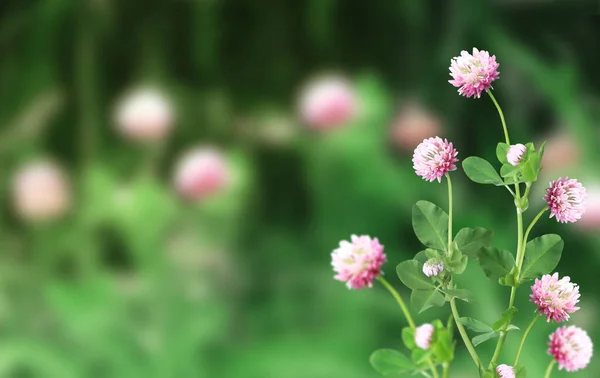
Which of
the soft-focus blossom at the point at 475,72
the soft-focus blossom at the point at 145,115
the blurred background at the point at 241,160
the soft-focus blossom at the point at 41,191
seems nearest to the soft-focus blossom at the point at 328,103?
the blurred background at the point at 241,160

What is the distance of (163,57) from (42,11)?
135 mm

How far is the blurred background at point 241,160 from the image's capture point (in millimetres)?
717

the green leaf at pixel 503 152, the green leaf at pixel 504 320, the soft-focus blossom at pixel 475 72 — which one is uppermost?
the soft-focus blossom at pixel 475 72

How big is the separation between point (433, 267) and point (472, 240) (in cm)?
1

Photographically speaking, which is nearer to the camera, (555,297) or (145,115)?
(555,297)

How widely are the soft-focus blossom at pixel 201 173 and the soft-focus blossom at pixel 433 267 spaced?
535 millimetres

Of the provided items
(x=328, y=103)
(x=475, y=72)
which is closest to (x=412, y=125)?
(x=328, y=103)

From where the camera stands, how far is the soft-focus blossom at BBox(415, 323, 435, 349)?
0.22 meters

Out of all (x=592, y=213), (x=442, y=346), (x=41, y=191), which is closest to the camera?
(x=442, y=346)

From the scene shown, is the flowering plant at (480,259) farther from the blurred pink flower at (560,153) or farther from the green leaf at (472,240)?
the blurred pink flower at (560,153)

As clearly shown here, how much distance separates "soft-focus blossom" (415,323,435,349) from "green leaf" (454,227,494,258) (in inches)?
1.2

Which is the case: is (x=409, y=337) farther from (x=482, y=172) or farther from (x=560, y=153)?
(x=560, y=153)

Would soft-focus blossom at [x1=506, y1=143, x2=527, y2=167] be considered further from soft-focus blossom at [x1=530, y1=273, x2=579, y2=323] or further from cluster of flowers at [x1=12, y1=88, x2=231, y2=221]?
cluster of flowers at [x1=12, y1=88, x2=231, y2=221]

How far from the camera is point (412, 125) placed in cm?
75
